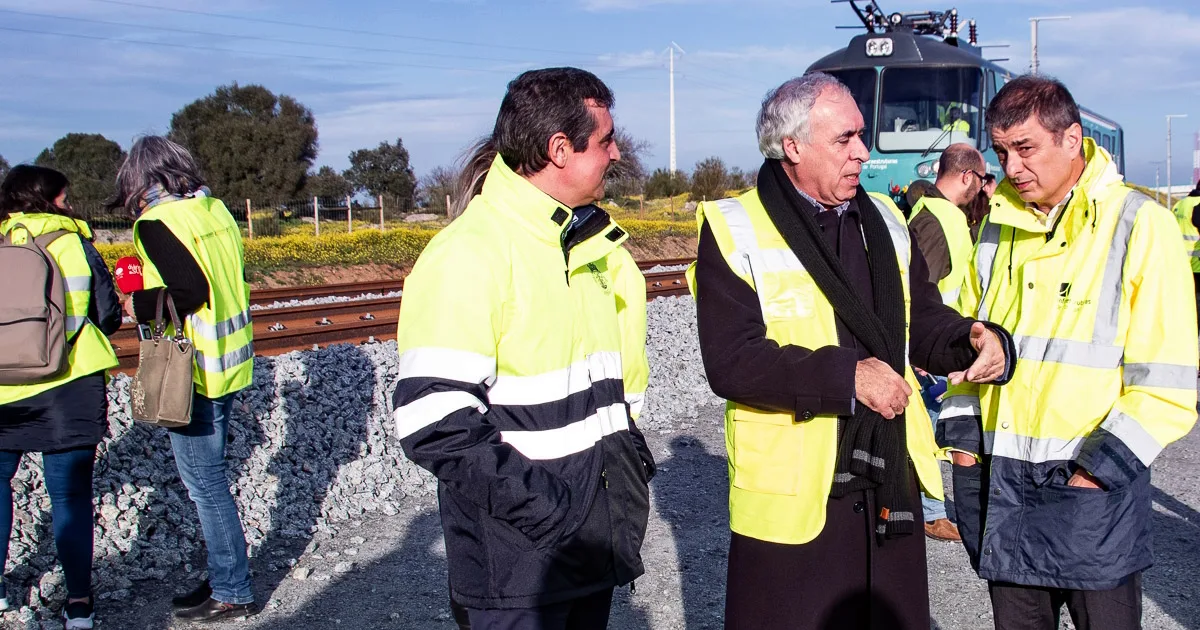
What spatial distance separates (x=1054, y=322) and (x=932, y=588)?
2398mm

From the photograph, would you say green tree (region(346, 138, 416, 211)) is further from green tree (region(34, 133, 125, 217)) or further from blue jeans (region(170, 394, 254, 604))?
blue jeans (region(170, 394, 254, 604))

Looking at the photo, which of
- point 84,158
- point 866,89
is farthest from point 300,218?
point 866,89

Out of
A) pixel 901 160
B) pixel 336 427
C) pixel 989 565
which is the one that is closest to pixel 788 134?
pixel 989 565

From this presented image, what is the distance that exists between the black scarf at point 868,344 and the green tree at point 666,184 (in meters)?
46.5

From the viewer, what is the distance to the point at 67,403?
172 inches

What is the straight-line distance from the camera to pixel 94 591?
4.80 metres

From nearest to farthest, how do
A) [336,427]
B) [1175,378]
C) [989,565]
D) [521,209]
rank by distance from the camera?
[521,209]
[1175,378]
[989,565]
[336,427]

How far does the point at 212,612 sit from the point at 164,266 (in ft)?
5.03

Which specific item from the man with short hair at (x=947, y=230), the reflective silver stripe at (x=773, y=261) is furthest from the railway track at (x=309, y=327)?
the reflective silver stripe at (x=773, y=261)

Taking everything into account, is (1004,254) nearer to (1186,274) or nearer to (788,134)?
(1186,274)

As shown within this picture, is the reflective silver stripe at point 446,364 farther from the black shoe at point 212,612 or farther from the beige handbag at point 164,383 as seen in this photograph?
the black shoe at point 212,612

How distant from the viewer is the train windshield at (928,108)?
14.6m

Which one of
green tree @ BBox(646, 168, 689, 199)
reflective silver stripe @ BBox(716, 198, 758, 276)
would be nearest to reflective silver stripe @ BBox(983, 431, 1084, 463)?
reflective silver stripe @ BBox(716, 198, 758, 276)

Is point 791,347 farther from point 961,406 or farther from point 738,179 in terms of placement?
point 738,179
